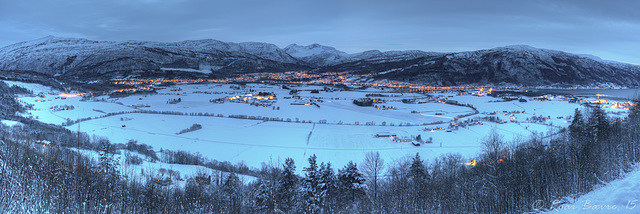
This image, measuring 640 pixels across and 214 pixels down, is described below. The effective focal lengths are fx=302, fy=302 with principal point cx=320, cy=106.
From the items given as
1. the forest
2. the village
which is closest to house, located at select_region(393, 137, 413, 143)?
the village

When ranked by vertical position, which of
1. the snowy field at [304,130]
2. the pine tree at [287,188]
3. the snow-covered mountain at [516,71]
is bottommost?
the snowy field at [304,130]

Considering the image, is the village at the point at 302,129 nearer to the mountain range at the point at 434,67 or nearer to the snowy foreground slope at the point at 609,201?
the snowy foreground slope at the point at 609,201

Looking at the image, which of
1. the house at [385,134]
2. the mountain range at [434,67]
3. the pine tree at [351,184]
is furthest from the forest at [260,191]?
the mountain range at [434,67]

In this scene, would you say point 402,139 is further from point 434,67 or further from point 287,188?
point 434,67

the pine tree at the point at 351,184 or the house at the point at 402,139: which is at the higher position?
the pine tree at the point at 351,184

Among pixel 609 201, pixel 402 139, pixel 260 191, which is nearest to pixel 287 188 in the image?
pixel 260 191

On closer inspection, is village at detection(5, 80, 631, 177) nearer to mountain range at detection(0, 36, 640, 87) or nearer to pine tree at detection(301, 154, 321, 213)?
pine tree at detection(301, 154, 321, 213)

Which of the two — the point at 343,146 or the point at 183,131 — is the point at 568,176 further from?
the point at 183,131

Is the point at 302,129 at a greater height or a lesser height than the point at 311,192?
lesser

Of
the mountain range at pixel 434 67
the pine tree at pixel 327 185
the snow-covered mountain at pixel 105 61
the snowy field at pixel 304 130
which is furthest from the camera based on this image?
the snow-covered mountain at pixel 105 61
